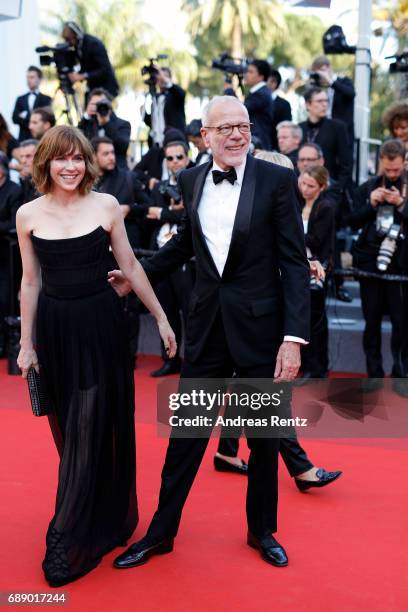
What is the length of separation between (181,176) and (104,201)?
0.33 m

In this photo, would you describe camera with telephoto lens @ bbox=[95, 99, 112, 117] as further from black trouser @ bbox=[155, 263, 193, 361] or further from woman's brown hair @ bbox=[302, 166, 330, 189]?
woman's brown hair @ bbox=[302, 166, 330, 189]

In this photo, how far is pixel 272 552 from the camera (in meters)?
3.29

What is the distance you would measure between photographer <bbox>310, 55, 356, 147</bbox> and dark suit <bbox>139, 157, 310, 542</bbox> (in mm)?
4920

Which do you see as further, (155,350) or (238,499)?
(155,350)

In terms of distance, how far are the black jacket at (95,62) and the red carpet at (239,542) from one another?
15.4 ft

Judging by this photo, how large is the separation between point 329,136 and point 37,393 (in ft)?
15.1

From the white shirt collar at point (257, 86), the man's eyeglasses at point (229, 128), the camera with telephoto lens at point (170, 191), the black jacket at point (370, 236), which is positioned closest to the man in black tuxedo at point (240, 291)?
the man's eyeglasses at point (229, 128)

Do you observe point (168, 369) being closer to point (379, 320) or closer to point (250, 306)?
point (379, 320)

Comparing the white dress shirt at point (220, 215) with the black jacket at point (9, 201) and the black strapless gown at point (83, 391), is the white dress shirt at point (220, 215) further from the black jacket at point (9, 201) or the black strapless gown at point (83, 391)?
the black jacket at point (9, 201)

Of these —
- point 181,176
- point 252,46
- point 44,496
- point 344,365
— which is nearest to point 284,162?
point 181,176

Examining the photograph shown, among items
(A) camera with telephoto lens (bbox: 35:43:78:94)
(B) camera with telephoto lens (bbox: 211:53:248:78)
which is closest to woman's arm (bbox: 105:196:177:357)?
(B) camera with telephoto lens (bbox: 211:53:248:78)

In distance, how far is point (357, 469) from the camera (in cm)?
445

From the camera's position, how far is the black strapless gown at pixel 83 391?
10.4 ft

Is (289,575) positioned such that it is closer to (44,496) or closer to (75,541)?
(75,541)
